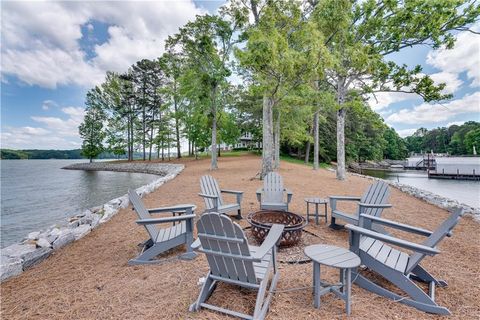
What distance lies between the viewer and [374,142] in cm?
3259

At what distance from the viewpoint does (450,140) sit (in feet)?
171

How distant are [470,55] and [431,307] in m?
11.7

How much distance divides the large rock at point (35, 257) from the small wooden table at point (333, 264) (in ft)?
11.9

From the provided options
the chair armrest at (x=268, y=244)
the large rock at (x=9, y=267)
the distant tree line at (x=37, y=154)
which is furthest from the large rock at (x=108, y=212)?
the distant tree line at (x=37, y=154)

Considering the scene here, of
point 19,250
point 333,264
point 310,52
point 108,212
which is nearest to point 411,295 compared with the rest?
point 333,264

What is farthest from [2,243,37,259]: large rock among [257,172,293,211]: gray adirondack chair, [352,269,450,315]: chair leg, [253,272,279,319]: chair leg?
[352,269,450,315]: chair leg

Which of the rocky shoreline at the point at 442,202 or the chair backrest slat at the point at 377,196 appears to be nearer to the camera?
the chair backrest slat at the point at 377,196

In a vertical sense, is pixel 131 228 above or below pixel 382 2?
below

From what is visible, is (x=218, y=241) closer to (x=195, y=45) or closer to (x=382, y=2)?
(x=382, y=2)

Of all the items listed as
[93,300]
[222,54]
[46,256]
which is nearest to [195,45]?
[222,54]

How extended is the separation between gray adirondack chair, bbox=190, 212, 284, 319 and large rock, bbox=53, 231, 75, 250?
2.90m

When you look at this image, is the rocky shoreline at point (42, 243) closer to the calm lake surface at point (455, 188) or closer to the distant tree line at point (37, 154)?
the calm lake surface at point (455, 188)

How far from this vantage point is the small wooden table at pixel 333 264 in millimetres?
1930

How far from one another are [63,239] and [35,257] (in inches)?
22.1
